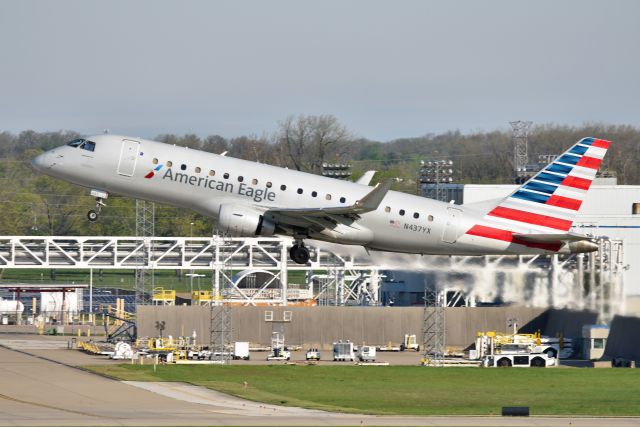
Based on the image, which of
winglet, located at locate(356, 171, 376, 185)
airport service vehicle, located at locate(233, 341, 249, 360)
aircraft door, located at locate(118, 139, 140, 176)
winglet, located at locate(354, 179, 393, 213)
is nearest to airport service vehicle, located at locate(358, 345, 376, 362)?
airport service vehicle, located at locate(233, 341, 249, 360)

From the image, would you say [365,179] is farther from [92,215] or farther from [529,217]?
[92,215]

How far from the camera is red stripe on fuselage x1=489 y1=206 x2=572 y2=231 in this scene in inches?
2630

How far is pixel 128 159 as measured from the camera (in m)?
63.2

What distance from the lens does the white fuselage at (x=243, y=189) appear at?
62719 mm

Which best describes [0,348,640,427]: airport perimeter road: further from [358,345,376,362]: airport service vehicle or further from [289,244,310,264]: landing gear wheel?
[358,345,376,362]: airport service vehicle

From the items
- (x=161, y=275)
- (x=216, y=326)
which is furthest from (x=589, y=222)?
(x=161, y=275)

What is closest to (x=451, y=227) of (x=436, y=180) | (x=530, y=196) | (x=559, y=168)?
(x=530, y=196)

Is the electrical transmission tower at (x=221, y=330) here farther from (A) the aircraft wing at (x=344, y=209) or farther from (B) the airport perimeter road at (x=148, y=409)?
(A) the aircraft wing at (x=344, y=209)

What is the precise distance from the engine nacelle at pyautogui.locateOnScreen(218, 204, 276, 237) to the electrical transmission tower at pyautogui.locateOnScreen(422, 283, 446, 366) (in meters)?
25.8

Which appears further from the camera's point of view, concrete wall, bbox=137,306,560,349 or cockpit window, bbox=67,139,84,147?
concrete wall, bbox=137,306,560,349

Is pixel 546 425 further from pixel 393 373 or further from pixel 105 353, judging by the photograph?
pixel 105 353

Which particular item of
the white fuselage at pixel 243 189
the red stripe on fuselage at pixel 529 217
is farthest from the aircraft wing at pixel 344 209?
the red stripe on fuselage at pixel 529 217

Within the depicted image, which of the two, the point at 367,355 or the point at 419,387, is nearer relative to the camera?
the point at 419,387

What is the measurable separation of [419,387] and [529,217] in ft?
42.5
